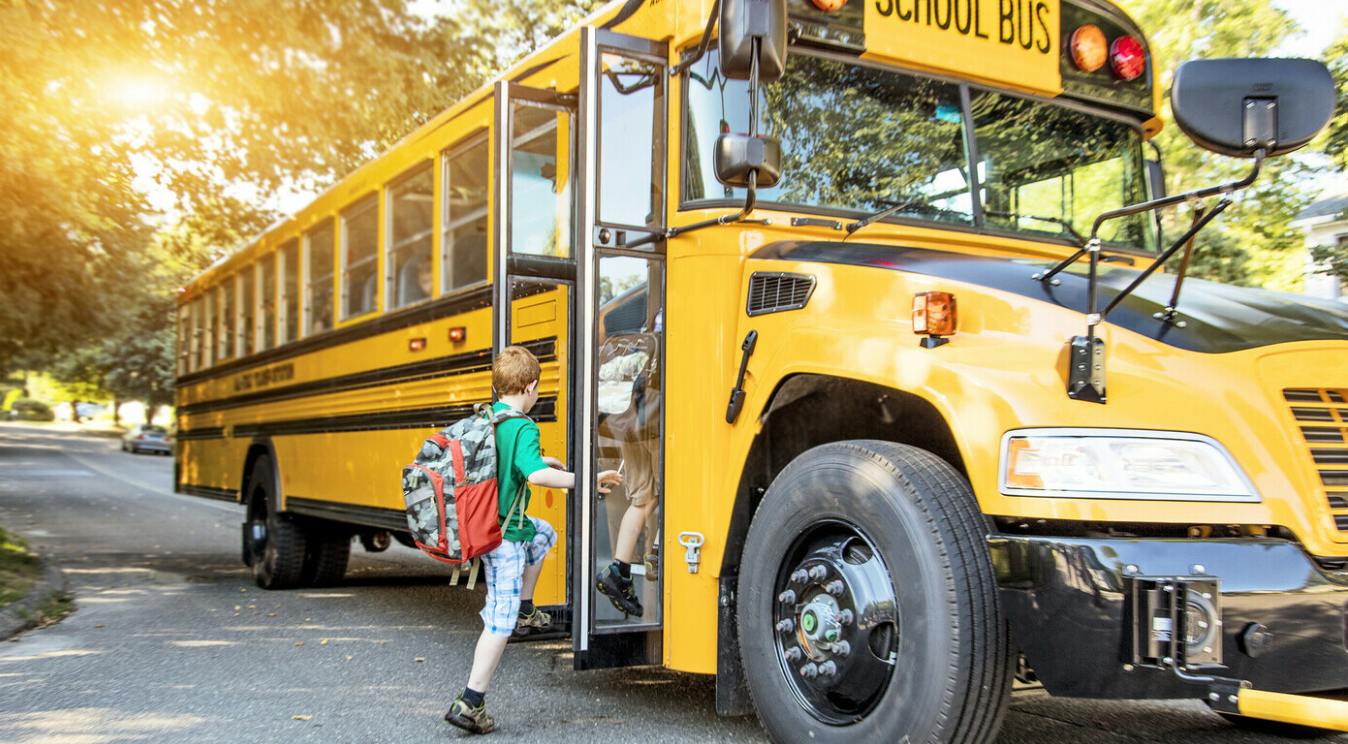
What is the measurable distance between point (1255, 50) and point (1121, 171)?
10.00 meters

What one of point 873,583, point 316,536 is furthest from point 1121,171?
point 316,536

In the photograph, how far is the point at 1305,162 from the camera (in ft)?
34.1

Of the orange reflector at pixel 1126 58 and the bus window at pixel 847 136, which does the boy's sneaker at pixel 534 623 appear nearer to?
the bus window at pixel 847 136

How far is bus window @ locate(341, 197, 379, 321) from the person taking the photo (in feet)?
22.2

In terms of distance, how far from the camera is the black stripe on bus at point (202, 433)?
991 centimetres

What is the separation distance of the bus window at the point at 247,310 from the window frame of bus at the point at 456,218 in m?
3.80

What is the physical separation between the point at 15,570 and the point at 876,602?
7643mm

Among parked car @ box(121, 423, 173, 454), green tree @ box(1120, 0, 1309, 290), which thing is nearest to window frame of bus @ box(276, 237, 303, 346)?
green tree @ box(1120, 0, 1309, 290)

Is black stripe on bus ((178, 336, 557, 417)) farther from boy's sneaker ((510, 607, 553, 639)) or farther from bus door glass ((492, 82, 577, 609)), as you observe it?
boy's sneaker ((510, 607, 553, 639))

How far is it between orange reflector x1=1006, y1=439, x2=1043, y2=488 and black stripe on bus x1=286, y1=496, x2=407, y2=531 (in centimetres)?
356

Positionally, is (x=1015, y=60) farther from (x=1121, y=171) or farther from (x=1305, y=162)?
(x=1305, y=162)

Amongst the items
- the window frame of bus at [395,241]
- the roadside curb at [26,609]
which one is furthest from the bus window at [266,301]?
the window frame of bus at [395,241]

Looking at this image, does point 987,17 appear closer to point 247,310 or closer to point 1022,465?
point 1022,465

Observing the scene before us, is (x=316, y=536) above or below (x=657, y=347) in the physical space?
below
